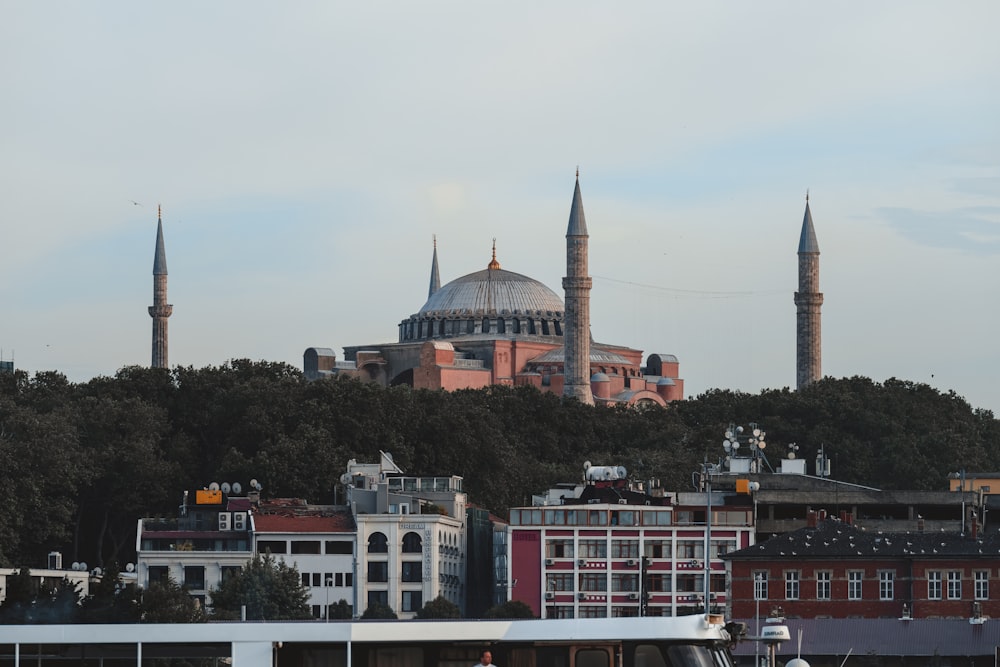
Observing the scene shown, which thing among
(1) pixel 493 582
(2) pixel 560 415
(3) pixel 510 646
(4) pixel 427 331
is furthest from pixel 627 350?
(3) pixel 510 646

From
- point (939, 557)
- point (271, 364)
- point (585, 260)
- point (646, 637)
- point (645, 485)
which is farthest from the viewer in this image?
point (585, 260)

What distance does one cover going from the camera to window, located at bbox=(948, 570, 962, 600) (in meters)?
67.5

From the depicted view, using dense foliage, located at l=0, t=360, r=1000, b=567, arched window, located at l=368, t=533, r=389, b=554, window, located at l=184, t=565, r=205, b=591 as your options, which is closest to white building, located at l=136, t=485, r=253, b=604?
window, located at l=184, t=565, r=205, b=591

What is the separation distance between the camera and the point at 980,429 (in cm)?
12756

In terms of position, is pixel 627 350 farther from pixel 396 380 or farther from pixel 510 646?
pixel 510 646

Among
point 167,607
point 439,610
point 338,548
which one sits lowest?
point 439,610

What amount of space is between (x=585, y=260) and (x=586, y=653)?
4748 inches

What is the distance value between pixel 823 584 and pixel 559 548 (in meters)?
16.4

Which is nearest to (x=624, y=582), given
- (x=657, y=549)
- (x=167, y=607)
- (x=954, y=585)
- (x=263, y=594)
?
(x=657, y=549)

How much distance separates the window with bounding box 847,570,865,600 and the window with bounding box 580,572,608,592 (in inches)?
604

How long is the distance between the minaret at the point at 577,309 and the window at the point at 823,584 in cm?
7297

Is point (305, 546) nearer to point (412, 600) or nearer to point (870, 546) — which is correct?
point (412, 600)

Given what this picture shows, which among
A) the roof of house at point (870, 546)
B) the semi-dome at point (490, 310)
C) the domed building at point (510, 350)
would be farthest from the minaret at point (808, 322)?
the roof of house at point (870, 546)

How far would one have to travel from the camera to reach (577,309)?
5600 inches
